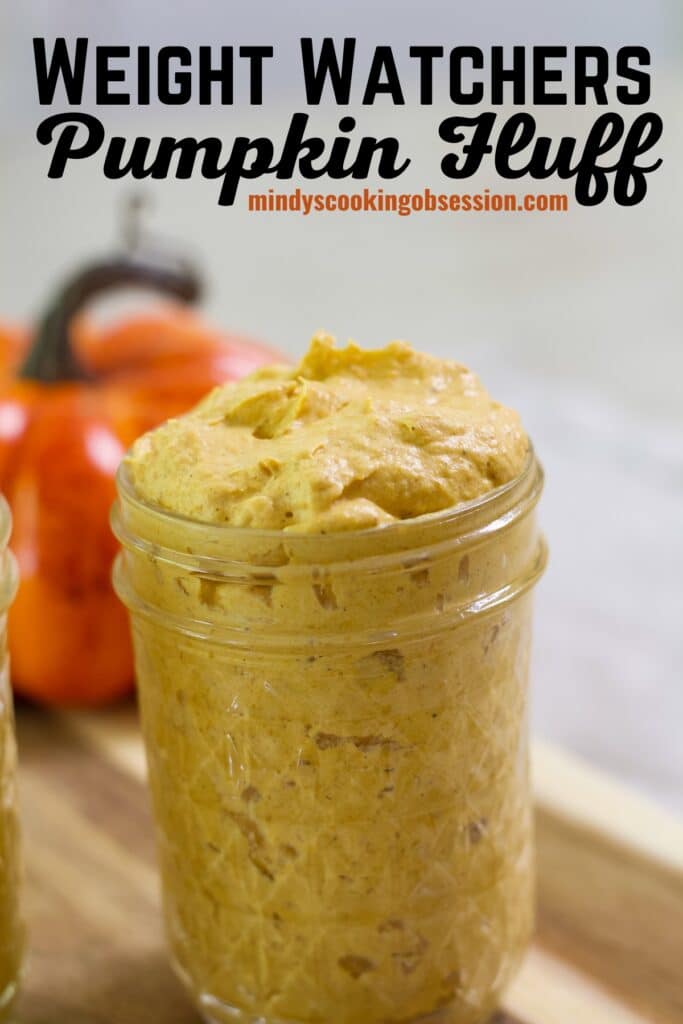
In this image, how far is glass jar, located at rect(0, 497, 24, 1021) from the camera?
3.04 feet

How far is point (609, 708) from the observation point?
1.46 m

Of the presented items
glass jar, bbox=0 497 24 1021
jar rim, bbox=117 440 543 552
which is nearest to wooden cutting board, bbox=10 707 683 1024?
glass jar, bbox=0 497 24 1021

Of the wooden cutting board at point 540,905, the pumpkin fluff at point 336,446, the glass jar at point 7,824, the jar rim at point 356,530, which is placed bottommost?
the wooden cutting board at point 540,905

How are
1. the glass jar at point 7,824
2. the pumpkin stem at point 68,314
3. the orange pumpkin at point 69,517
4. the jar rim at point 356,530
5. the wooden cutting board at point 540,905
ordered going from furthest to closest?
1. the pumpkin stem at point 68,314
2. the orange pumpkin at point 69,517
3. the wooden cutting board at point 540,905
4. the glass jar at point 7,824
5. the jar rim at point 356,530

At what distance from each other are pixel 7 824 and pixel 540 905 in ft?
1.64

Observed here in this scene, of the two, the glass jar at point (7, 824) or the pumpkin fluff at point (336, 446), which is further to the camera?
the glass jar at point (7, 824)

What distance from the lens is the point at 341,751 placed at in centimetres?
85

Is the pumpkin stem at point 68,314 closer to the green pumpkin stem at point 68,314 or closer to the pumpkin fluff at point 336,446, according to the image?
the green pumpkin stem at point 68,314

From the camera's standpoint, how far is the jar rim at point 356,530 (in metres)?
0.79

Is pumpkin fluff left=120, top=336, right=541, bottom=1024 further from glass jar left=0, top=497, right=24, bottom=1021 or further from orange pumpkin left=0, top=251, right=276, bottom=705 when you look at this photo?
orange pumpkin left=0, top=251, right=276, bottom=705

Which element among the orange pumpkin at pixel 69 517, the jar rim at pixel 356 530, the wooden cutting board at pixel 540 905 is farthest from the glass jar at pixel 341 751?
the orange pumpkin at pixel 69 517

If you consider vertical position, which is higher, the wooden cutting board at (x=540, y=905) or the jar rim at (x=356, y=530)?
the jar rim at (x=356, y=530)

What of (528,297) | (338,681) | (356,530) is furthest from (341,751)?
(528,297)

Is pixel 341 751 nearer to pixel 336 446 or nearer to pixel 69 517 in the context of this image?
pixel 336 446
